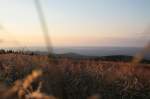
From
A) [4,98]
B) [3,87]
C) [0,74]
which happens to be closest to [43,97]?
[3,87]

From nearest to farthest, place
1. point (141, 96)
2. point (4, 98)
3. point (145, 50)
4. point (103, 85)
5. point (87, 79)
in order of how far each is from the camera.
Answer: point (145, 50) → point (4, 98) → point (141, 96) → point (103, 85) → point (87, 79)

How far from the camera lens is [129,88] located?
682 centimetres

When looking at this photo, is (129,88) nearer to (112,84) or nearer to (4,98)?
(112,84)

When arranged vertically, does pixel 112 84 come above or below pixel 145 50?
below

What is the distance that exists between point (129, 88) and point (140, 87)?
20 cm

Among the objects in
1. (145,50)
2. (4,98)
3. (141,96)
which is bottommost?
(141,96)

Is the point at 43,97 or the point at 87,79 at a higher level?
the point at 43,97

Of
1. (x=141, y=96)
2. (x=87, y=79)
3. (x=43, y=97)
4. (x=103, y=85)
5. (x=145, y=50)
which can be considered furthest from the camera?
(x=87, y=79)

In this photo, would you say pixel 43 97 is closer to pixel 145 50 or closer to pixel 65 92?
pixel 145 50

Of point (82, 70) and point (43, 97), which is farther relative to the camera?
point (82, 70)

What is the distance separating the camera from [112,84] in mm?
7000

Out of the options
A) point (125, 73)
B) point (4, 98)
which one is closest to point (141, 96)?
point (125, 73)

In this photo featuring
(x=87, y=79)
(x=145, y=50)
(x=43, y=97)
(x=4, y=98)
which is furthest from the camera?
(x=87, y=79)

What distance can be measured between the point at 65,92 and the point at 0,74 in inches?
66.4
